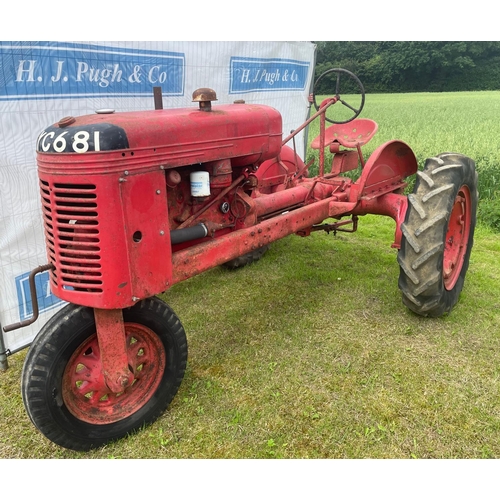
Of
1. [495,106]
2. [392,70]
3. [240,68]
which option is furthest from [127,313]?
[495,106]

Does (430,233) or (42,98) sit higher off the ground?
(42,98)

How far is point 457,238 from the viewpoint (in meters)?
3.64

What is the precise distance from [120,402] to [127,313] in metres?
0.50

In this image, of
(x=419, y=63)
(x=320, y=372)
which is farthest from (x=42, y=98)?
(x=419, y=63)

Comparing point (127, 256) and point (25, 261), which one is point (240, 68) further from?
point (127, 256)

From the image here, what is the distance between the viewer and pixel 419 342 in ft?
10.2

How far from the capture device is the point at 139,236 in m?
2.06

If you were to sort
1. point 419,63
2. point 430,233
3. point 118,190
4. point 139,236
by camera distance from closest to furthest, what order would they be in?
point 118,190, point 139,236, point 430,233, point 419,63

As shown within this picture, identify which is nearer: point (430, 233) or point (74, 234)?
point (74, 234)

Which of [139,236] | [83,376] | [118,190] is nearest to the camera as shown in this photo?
[118,190]

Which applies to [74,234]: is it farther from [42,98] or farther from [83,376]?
[42,98]

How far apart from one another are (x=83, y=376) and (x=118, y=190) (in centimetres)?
94

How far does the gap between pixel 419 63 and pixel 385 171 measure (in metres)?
12.8

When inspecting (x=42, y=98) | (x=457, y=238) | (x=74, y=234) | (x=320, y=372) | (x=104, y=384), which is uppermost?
(x=42, y=98)
